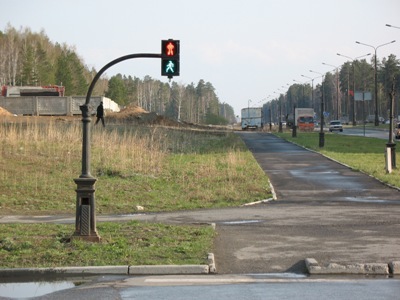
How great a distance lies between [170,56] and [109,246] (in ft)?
14.8

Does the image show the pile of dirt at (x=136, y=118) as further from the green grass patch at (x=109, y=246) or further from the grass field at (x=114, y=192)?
the green grass patch at (x=109, y=246)

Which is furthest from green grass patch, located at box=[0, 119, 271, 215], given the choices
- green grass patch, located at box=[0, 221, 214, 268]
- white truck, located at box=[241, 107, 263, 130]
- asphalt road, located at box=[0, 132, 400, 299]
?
white truck, located at box=[241, 107, 263, 130]

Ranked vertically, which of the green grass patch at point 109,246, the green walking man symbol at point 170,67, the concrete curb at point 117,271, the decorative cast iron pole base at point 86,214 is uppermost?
the green walking man symbol at point 170,67

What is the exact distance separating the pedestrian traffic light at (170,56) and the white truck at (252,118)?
86868 mm

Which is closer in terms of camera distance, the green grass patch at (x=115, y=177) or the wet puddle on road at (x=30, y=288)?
the wet puddle on road at (x=30, y=288)

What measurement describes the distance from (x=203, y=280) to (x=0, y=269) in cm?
314

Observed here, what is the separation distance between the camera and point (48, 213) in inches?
772

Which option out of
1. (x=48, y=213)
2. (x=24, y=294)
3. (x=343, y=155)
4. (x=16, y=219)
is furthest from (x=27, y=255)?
(x=343, y=155)

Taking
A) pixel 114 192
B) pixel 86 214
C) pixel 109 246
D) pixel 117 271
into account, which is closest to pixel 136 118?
pixel 114 192

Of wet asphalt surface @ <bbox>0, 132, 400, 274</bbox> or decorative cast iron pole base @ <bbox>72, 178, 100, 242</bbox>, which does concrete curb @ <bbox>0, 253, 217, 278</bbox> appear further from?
decorative cast iron pole base @ <bbox>72, 178, 100, 242</bbox>

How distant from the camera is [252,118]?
103m

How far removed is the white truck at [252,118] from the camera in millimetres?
101938

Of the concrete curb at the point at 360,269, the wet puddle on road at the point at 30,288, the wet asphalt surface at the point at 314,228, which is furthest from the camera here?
the wet asphalt surface at the point at 314,228

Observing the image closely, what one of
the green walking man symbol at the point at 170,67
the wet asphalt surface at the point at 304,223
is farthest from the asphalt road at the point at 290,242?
the green walking man symbol at the point at 170,67
